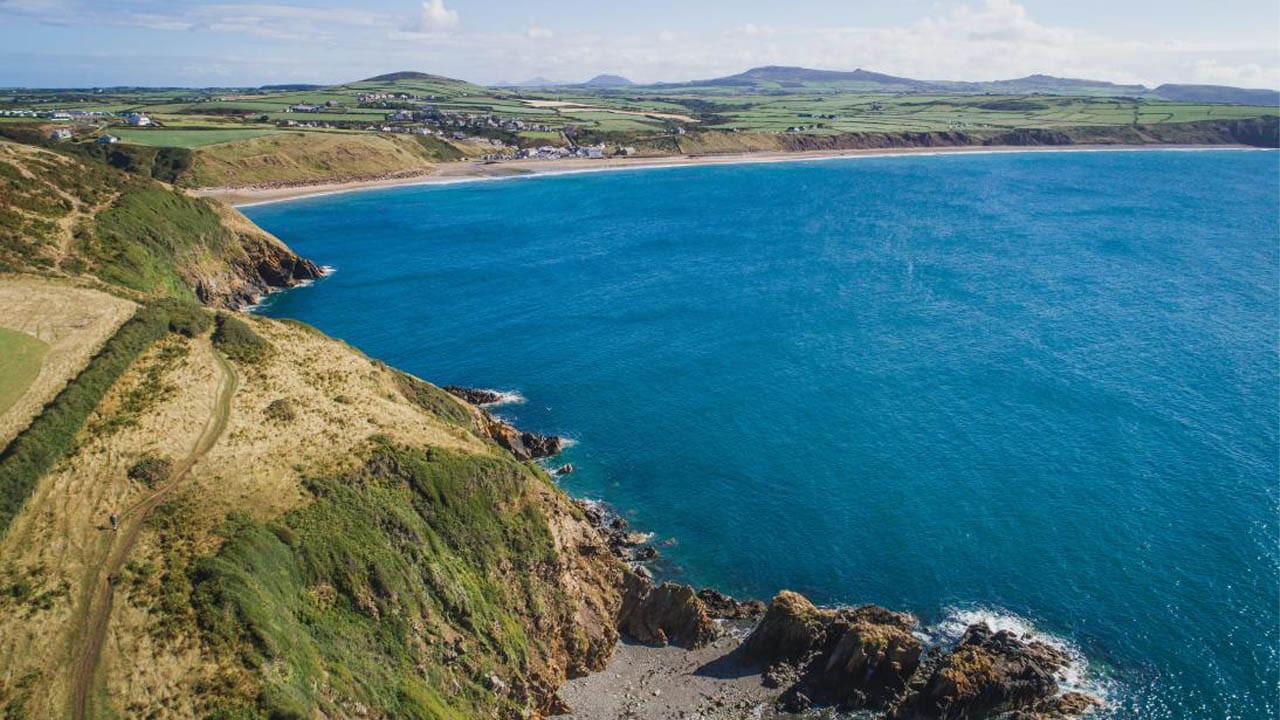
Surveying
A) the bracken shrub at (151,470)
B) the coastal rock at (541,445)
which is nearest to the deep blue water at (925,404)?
the coastal rock at (541,445)

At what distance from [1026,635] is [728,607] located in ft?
66.4

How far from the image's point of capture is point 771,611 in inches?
2083

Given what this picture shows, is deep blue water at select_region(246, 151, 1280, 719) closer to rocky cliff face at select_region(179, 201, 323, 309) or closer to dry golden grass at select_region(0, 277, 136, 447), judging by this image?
rocky cliff face at select_region(179, 201, 323, 309)

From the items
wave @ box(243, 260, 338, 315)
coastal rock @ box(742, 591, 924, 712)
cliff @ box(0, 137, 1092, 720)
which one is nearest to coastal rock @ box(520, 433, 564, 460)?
cliff @ box(0, 137, 1092, 720)

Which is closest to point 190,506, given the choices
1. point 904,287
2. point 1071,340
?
point 1071,340

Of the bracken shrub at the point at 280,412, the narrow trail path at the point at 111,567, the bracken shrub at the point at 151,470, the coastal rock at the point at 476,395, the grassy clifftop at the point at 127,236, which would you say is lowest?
the coastal rock at the point at 476,395

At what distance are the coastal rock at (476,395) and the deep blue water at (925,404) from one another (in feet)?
10.8

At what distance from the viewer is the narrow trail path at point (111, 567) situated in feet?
112

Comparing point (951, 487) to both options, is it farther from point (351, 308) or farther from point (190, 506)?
point (351, 308)

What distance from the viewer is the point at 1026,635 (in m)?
53.1

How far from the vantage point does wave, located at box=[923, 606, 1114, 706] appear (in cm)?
4900

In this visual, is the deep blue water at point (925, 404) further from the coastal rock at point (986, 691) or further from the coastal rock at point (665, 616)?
the coastal rock at point (665, 616)

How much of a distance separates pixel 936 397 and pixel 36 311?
292 ft

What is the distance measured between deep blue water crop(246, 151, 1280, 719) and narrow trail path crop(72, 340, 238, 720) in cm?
3061
